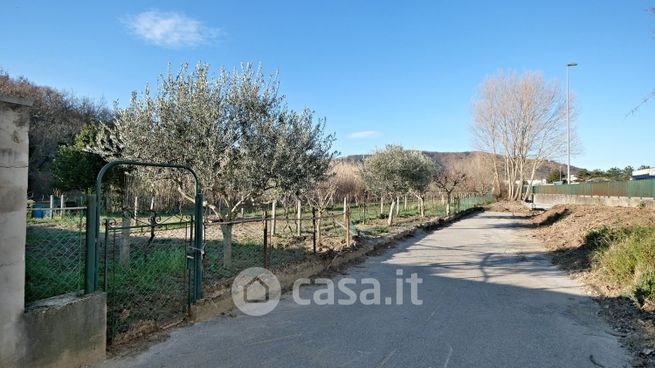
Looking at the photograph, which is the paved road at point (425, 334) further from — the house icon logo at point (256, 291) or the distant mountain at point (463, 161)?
the distant mountain at point (463, 161)

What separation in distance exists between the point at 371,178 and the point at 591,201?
1634 cm

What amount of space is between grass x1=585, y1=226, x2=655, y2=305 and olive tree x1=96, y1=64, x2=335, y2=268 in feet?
20.0

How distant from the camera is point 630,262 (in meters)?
7.16

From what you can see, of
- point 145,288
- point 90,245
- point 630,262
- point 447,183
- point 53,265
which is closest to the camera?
point 90,245

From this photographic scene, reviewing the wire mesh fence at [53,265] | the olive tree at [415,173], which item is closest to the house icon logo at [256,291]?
the wire mesh fence at [53,265]

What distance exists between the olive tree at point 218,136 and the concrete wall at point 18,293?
3.67 m

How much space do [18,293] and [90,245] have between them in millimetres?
723

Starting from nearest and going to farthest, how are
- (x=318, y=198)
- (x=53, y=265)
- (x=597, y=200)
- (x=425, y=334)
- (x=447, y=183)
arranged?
(x=425, y=334) → (x=53, y=265) → (x=318, y=198) → (x=597, y=200) → (x=447, y=183)

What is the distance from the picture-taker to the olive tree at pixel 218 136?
278 inches

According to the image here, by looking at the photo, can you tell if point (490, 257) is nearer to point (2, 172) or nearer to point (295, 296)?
point (295, 296)

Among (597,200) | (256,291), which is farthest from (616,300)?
(597,200)

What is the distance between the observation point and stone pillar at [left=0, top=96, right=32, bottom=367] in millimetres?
3125

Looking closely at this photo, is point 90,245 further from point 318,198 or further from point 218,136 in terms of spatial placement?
point 318,198

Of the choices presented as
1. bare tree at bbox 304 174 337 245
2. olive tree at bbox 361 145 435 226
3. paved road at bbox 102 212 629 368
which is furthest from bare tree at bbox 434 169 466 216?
paved road at bbox 102 212 629 368
